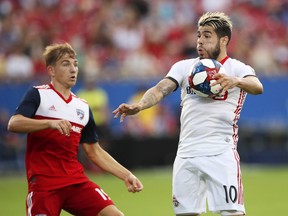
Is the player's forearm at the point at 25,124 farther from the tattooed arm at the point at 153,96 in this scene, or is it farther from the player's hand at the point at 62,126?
the tattooed arm at the point at 153,96

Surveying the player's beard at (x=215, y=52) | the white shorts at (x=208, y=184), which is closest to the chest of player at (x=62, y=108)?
the white shorts at (x=208, y=184)

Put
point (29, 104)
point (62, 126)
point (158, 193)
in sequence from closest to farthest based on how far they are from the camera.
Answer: point (62, 126), point (29, 104), point (158, 193)

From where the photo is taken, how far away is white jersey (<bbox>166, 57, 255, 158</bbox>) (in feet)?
25.0

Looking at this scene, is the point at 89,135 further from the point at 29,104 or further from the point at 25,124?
the point at 25,124

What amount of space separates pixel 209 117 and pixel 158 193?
7754 millimetres

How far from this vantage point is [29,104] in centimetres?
756

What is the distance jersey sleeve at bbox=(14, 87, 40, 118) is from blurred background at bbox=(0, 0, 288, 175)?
10880 mm

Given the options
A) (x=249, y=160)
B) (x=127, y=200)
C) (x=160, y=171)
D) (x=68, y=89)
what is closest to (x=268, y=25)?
(x=249, y=160)

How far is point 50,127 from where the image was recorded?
7078 mm

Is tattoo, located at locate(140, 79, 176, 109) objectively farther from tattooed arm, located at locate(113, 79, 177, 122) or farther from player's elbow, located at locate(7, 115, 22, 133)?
player's elbow, located at locate(7, 115, 22, 133)

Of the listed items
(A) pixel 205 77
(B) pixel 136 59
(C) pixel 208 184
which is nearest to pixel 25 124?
(A) pixel 205 77

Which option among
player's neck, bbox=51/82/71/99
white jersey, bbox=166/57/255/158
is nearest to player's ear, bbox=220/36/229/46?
white jersey, bbox=166/57/255/158

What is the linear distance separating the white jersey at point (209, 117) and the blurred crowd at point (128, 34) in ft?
39.7

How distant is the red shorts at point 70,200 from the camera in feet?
24.7
